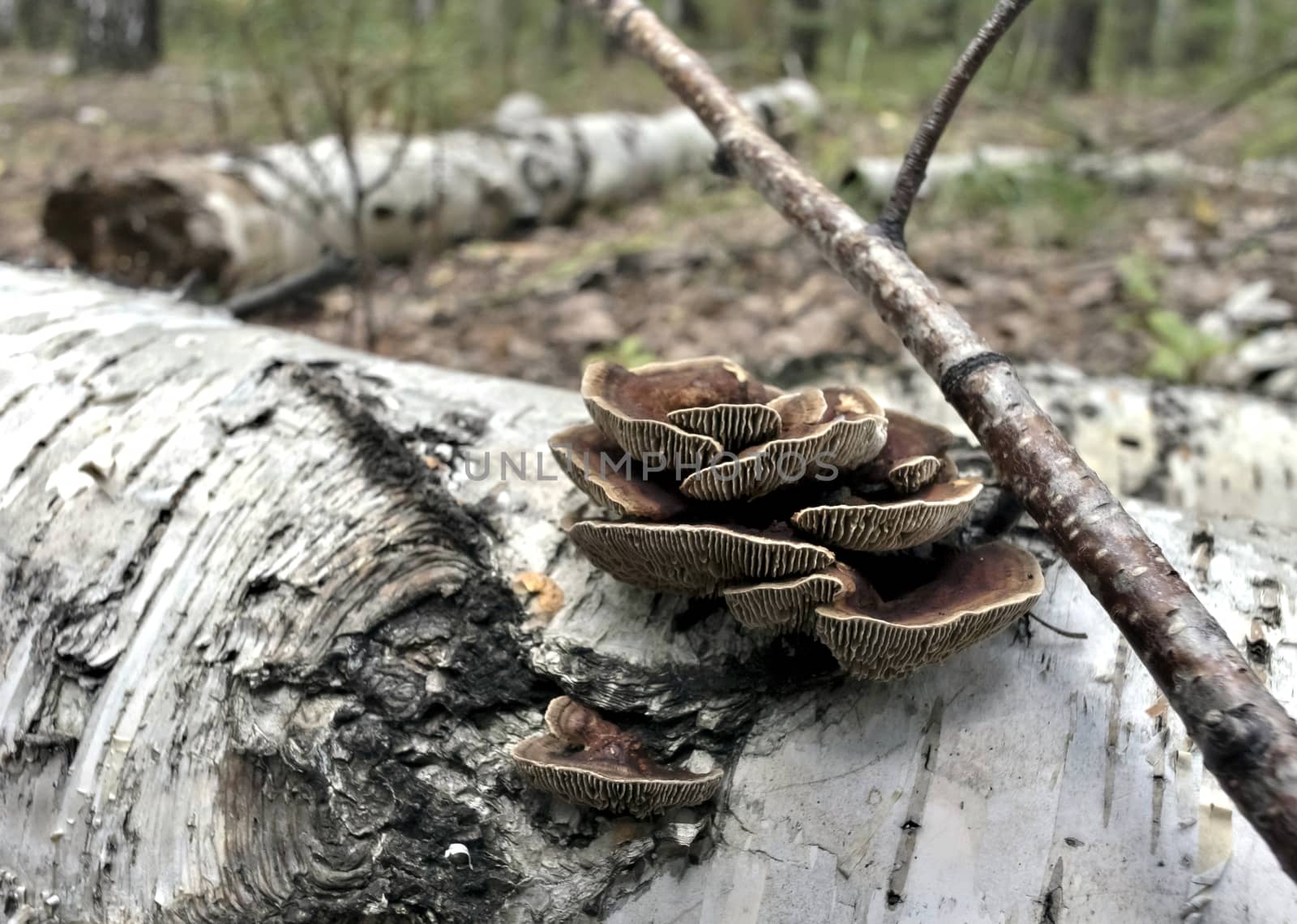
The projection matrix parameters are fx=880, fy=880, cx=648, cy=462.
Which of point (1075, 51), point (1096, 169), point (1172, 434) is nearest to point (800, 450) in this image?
Answer: point (1172, 434)

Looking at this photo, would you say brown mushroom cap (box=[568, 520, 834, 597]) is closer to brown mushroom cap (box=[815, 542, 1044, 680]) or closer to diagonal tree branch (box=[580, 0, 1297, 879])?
brown mushroom cap (box=[815, 542, 1044, 680])

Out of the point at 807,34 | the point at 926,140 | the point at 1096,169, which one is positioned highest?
the point at 807,34

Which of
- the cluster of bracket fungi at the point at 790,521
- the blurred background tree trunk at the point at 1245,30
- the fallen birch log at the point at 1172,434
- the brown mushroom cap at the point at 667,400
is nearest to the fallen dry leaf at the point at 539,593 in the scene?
the cluster of bracket fungi at the point at 790,521

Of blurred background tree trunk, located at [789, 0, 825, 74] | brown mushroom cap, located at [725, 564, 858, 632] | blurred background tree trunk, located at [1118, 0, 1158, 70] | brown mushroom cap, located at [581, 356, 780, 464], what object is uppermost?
blurred background tree trunk, located at [1118, 0, 1158, 70]

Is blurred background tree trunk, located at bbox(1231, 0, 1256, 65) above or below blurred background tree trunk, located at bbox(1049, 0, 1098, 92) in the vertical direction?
above

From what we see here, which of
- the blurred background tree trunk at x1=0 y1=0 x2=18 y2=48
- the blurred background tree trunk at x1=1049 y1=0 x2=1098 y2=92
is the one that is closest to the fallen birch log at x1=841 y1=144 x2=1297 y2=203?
the blurred background tree trunk at x1=1049 y1=0 x2=1098 y2=92

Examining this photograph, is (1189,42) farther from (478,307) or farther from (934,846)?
(934,846)

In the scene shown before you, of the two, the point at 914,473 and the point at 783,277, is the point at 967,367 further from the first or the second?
the point at 783,277
